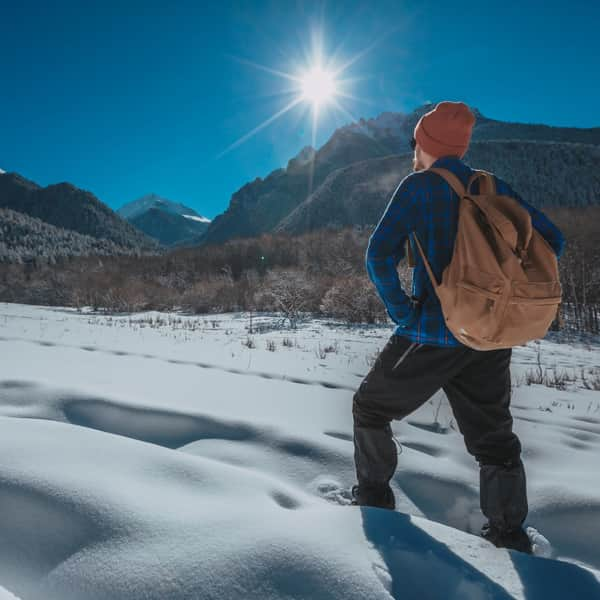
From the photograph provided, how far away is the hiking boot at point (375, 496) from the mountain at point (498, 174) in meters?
49.6

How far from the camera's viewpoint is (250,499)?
4.73 ft

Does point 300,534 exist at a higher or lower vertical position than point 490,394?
lower

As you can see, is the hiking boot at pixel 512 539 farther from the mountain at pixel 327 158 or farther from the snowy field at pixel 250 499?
the mountain at pixel 327 158

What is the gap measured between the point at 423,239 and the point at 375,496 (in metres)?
1.11

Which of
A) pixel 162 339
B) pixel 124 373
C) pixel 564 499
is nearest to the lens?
pixel 564 499

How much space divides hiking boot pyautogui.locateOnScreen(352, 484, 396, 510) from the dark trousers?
0.34 m

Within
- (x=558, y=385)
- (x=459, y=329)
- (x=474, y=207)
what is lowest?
(x=558, y=385)

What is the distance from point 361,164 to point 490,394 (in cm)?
7571

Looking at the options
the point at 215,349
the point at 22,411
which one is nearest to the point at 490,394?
the point at 22,411

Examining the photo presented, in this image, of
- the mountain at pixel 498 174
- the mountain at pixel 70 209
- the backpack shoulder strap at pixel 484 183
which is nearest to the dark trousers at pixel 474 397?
the backpack shoulder strap at pixel 484 183

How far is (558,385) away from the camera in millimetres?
4059

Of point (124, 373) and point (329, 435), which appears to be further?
point (124, 373)

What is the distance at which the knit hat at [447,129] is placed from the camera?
4.62ft

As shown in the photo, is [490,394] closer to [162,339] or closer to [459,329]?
[459,329]
